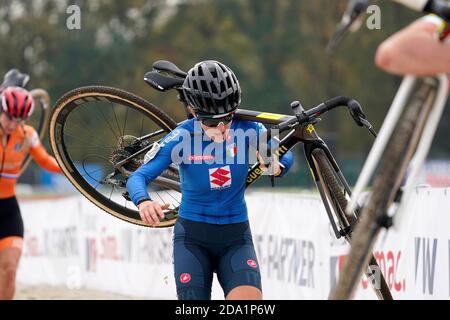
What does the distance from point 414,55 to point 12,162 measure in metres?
6.93

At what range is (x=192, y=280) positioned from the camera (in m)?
5.66

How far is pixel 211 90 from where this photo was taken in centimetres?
579

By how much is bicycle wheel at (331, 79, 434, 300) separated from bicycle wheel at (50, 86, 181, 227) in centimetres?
329

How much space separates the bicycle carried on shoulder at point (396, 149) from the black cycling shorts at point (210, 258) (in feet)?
6.48

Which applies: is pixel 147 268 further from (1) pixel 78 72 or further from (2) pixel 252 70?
(2) pixel 252 70

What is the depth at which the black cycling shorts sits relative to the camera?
5.66 m

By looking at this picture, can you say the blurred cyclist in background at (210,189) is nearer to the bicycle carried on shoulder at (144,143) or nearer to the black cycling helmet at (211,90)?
the black cycling helmet at (211,90)

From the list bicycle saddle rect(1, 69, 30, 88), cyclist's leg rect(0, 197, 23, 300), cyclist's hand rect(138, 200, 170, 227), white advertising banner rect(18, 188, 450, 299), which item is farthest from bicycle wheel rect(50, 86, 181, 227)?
bicycle saddle rect(1, 69, 30, 88)

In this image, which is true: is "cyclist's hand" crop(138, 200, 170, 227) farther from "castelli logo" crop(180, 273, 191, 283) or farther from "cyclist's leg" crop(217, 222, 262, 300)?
"cyclist's leg" crop(217, 222, 262, 300)

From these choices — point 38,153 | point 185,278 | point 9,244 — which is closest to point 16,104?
point 38,153

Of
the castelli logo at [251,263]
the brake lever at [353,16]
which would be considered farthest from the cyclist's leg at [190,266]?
the brake lever at [353,16]
